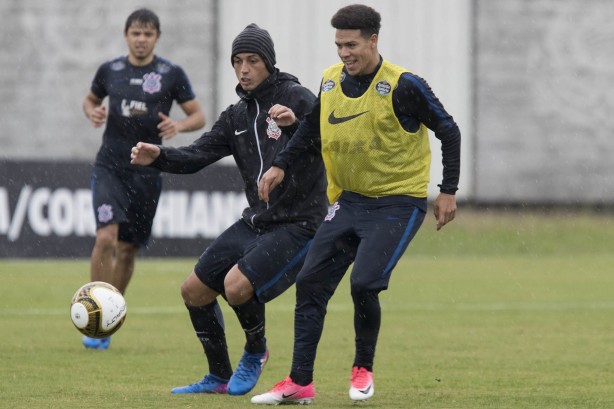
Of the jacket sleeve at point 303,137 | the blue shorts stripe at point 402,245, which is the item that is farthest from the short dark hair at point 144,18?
the blue shorts stripe at point 402,245

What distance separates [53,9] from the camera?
26562 mm

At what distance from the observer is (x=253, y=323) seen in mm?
8367

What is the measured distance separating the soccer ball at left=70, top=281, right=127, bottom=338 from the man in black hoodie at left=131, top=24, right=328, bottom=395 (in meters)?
0.53

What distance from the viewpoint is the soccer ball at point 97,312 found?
8.51 m

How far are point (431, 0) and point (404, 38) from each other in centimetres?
104

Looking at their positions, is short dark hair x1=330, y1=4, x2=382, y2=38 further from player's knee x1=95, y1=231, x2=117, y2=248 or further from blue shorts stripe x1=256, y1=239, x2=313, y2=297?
player's knee x1=95, y1=231, x2=117, y2=248

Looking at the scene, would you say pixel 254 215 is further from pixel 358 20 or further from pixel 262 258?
pixel 358 20

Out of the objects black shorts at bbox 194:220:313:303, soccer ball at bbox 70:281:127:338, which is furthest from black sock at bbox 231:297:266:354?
soccer ball at bbox 70:281:127:338

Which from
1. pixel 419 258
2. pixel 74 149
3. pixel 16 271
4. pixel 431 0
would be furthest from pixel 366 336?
pixel 431 0

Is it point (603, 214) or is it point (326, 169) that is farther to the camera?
point (603, 214)

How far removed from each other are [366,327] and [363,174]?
90cm

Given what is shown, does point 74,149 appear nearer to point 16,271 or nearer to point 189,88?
point 16,271

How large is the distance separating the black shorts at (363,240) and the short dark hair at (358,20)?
995mm

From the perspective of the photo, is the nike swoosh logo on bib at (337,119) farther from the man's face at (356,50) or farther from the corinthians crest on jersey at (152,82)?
the corinthians crest on jersey at (152,82)
